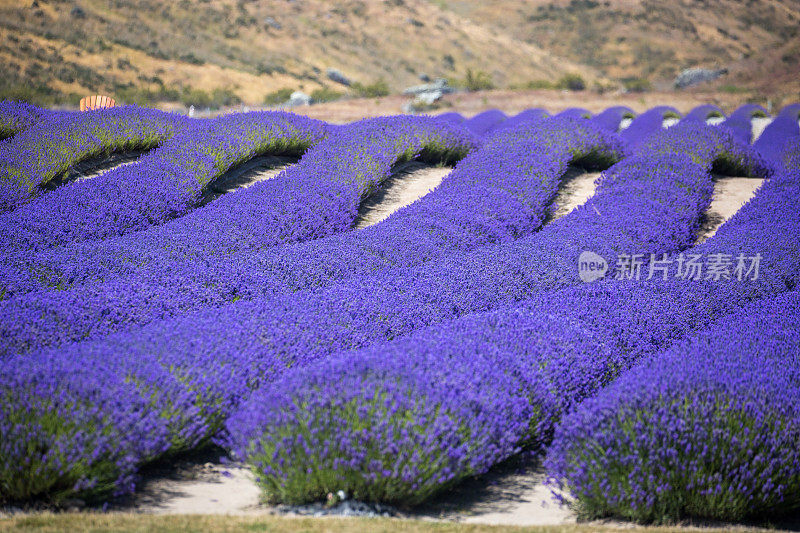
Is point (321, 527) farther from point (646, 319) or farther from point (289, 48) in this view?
point (289, 48)

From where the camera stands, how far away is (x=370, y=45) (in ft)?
171

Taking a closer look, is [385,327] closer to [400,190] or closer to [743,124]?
[400,190]

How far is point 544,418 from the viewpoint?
12.8 feet

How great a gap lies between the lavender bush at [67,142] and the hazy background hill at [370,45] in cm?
1294

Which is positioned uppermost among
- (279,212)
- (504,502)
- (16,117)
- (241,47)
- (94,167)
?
(241,47)

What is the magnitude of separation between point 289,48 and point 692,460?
1862 inches

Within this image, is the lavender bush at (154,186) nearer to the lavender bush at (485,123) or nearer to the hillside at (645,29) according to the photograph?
the lavender bush at (485,123)

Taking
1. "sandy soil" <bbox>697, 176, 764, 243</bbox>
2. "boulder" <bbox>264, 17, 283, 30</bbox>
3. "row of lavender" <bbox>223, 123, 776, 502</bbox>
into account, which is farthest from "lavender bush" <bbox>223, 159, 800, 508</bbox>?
"boulder" <bbox>264, 17, 283, 30</bbox>

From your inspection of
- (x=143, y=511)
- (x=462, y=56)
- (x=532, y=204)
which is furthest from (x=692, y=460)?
(x=462, y=56)

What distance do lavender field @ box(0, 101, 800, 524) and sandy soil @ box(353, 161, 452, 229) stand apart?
0.09 metres

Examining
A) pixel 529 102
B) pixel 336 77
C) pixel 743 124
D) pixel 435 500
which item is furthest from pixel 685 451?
pixel 336 77

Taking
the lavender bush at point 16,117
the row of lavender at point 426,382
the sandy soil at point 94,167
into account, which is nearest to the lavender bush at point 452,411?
the row of lavender at point 426,382

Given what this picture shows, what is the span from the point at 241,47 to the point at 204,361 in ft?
146

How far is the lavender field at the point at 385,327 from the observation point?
325 centimetres
